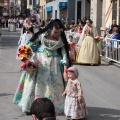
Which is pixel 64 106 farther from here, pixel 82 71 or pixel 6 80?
pixel 82 71

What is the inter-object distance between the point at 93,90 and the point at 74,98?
3.28 meters

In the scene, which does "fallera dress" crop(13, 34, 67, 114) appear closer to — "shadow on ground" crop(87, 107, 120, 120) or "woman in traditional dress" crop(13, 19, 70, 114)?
"woman in traditional dress" crop(13, 19, 70, 114)

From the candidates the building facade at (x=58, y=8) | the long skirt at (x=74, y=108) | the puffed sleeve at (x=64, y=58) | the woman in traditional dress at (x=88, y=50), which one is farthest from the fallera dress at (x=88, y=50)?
the building facade at (x=58, y=8)

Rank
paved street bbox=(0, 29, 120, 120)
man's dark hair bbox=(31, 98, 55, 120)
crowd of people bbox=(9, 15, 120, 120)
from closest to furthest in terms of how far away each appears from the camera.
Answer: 1. man's dark hair bbox=(31, 98, 55, 120)
2. crowd of people bbox=(9, 15, 120, 120)
3. paved street bbox=(0, 29, 120, 120)

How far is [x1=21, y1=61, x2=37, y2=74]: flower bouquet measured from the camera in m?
7.21

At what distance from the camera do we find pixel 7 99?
916cm

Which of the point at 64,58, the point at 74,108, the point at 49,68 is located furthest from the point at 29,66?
the point at 74,108

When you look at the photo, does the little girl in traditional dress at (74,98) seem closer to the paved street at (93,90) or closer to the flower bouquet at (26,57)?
the paved street at (93,90)

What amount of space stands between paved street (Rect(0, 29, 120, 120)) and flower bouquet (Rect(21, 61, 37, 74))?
2.77ft

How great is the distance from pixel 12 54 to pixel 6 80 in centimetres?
805

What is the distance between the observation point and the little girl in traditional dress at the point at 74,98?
714 centimetres

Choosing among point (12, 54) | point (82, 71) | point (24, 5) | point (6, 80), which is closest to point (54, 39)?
point (6, 80)

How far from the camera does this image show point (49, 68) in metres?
7.44

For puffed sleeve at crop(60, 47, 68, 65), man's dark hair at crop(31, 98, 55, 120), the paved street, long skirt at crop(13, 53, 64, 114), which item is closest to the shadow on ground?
the paved street
